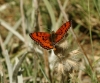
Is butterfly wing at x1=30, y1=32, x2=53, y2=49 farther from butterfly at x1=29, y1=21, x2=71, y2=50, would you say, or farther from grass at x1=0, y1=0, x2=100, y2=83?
grass at x1=0, y1=0, x2=100, y2=83

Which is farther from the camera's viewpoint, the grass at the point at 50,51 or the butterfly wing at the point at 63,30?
the grass at the point at 50,51

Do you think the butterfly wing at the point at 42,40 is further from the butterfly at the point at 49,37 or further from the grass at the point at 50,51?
the grass at the point at 50,51

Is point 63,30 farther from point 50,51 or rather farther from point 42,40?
point 50,51

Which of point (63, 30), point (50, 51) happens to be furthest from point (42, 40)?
point (50, 51)

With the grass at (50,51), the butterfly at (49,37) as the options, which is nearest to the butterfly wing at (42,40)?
the butterfly at (49,37)

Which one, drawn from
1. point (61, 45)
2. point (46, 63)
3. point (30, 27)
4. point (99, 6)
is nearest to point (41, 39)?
point (61, 45)

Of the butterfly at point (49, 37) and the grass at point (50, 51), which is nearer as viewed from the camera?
the butterfly at point (49, 37)
